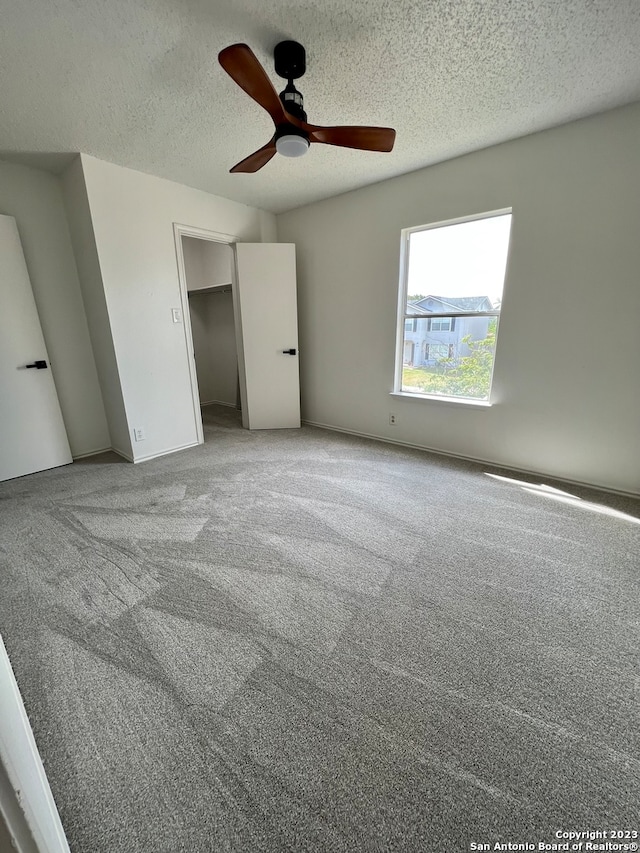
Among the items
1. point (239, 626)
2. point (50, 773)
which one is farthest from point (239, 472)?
point (50, 773)

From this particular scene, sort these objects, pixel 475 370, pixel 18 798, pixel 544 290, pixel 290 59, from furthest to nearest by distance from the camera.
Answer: pixel 475 370
pixel 544 290
pixel 290 59
pixel 18 798

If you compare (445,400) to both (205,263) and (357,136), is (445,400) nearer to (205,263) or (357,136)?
(357,136)

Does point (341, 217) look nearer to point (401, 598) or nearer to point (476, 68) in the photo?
point (476, 68)

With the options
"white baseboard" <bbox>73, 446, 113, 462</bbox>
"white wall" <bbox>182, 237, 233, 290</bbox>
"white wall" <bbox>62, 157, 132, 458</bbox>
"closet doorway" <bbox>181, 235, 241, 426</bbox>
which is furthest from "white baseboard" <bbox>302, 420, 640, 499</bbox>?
"white wall" <bbox>182, 237, 233, 290</bbox>

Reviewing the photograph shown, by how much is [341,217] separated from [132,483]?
3.33 metres

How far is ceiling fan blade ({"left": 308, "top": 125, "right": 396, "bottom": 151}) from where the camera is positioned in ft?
5.71

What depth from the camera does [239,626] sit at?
1.44m

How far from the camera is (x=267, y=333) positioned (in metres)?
3.92

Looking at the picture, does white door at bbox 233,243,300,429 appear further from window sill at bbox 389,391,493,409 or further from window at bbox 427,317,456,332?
window at bbox 427,317,456,332

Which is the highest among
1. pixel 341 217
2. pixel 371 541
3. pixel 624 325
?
pixel 341 217

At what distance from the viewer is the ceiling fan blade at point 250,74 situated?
130cm

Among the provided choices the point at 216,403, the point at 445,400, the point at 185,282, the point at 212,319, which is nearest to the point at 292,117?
the point at 185,282

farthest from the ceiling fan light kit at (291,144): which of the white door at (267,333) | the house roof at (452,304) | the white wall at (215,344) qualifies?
the white wall at (215,344)

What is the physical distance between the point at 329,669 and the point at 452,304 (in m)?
2.95
